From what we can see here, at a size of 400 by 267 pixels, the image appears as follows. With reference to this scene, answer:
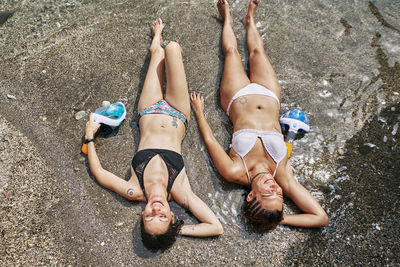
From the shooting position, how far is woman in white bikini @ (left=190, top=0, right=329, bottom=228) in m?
3.72

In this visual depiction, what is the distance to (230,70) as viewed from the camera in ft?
15.3

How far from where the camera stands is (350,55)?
5.21 metres

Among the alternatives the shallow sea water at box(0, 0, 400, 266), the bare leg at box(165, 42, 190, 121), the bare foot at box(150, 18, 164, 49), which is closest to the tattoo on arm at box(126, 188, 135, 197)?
the shallow sea water at box(0, 0, 400, 266)

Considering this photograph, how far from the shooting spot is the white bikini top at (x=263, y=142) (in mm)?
4031

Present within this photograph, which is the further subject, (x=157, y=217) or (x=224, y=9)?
(x=224, y=9)

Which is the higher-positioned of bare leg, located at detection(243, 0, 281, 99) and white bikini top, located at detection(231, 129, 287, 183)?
bare leg, located at detection(243, 0, 281, 99)

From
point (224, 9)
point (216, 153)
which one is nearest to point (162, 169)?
point (216, 153)

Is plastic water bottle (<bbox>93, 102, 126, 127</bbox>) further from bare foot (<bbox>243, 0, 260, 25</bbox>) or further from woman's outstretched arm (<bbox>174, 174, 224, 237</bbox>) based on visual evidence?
bare foot (<bbox>243, 0, 260, 25</bbox>)

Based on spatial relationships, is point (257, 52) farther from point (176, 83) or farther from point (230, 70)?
point (176, 83)

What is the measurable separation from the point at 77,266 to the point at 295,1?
5761mm

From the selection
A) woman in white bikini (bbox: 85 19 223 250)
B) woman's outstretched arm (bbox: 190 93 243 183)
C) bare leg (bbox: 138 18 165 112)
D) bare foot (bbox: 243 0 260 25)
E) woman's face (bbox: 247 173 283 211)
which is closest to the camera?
woman in white bikini (bbox: 85 19 223 250)

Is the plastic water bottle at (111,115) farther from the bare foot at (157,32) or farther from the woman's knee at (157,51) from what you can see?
the bare foot at (157,32)

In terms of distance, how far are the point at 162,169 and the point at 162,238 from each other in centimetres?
86

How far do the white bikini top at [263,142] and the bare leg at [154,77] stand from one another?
1361 mm
